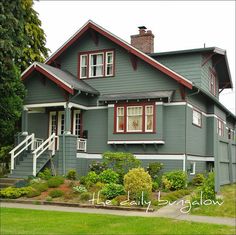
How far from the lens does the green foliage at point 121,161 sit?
20.1m

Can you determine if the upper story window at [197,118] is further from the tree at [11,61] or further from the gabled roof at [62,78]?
the tree at [11,61]

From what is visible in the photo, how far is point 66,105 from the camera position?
22297mm

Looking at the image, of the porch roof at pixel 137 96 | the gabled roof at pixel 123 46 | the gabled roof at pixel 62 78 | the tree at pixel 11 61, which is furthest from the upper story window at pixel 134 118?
the tree at pixel 11 61

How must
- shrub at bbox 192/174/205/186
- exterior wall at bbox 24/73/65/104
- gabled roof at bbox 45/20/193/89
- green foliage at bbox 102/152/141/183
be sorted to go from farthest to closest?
1. exterior wall at bbox 24/73/65/104
2. shrub at bbox 192/174/205/186
3. gabled roof at bbox 45/20/193/89
4. green foliage at bbox 102/152/141/183

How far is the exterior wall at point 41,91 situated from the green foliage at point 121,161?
459cm

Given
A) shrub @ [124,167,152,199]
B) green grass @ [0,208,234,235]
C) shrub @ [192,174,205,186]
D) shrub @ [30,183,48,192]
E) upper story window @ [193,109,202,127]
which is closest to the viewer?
green grass @ [0,208,234,235]

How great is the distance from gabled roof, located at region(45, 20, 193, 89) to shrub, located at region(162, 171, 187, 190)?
4.41 meters

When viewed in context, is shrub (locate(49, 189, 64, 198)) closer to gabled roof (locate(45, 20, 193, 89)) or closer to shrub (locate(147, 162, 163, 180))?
shrub (locate(147, 162, 163, 180))

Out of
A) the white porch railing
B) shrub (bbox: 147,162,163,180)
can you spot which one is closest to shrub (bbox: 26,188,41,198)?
the white porch railing

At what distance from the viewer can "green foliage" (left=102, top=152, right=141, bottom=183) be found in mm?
20141

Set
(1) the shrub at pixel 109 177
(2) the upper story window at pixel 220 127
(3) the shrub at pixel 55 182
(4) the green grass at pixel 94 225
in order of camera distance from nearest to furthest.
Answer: (4) the green grass at pixel 94 225
(3) the shrub at pixel 55 182
(1) the shrub at pixel 109 177
(2) the upper story window at pixel 220 127

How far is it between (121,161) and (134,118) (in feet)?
9.37

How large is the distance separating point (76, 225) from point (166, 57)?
16460 millimetres

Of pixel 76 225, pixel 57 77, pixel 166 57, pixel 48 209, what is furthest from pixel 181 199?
pixel 166 57
